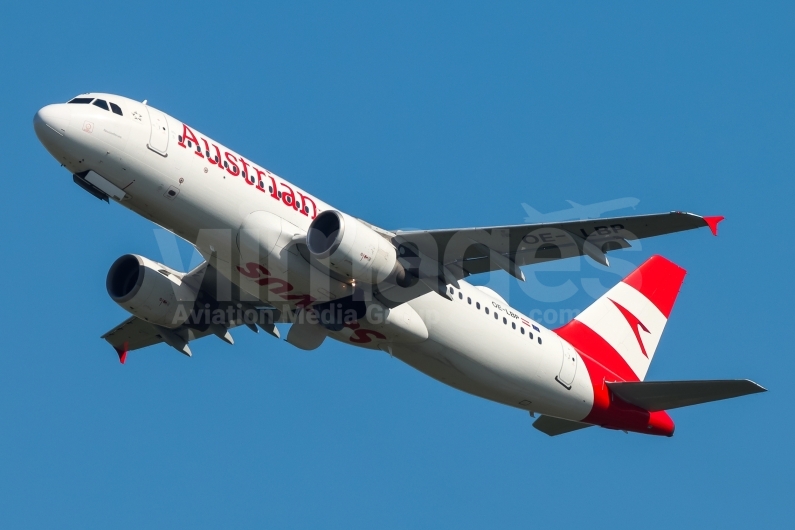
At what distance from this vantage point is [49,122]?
1174 inches

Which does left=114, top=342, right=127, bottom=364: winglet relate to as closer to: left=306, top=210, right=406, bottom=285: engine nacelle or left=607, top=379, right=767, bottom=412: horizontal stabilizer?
left=306, top=210, right=406, bottom=285: engine nacelle

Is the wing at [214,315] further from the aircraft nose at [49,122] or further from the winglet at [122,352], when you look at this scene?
the aircraft nose at [49,122]

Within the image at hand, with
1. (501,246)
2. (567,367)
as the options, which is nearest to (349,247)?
(501,246)

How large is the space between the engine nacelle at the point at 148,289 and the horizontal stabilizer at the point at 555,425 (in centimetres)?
1333

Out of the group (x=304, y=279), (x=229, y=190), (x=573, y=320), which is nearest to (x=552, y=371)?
(x=573, y=320)

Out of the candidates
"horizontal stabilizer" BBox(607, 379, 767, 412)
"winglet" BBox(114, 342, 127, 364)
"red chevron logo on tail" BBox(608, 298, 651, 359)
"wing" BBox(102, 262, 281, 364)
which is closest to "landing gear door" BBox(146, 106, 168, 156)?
Result: "wing" BBox(102, 262, 281, 364)

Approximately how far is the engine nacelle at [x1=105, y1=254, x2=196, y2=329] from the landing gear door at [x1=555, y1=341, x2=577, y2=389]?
12661 mm

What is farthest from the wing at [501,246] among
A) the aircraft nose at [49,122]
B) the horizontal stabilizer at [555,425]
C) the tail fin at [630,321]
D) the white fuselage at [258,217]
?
the aircraft nose at [49,122]

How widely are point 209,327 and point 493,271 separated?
10976mm

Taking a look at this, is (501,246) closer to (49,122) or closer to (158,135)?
(158,135)

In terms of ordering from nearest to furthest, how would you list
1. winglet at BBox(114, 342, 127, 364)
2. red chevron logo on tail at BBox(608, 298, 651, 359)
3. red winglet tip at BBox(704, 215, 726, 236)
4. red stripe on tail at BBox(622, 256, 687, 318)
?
red winglet tip at BBox(704, 215, 726, 236) < winglet at BBox(114, 342, 127, 364) < red chevron logo on tail at BBox(608, 298, 651, 359) < red stripe on tail at BBox(622, 256, 687, 318)

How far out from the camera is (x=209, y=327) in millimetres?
38375

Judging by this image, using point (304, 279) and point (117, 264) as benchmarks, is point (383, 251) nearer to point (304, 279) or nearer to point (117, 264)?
point (304, 279)

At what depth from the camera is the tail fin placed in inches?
1590
